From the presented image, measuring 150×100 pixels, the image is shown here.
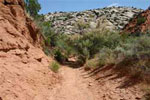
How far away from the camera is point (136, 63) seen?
9094 mm

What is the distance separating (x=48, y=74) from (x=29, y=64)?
117 cm

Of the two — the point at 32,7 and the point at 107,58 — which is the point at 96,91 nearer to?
the point at 107,58

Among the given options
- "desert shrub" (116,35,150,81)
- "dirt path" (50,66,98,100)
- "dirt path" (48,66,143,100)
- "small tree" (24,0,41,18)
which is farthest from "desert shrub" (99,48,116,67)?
"small tree" (24,0,41,18)

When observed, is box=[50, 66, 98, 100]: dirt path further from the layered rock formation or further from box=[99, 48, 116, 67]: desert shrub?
the layered rock formation

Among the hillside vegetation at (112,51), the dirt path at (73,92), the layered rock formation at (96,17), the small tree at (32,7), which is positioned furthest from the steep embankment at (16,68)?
the layered rock formation at (96,17)

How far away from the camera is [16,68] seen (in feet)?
26.8

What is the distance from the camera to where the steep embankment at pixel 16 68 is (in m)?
6.76

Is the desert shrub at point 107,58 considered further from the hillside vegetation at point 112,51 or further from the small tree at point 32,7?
the small tree at point 32,7

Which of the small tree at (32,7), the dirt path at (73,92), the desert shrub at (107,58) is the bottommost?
the dirt path at (73,92)

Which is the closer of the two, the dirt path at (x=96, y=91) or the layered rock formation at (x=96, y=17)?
the dirt path at (x=96, y=91)

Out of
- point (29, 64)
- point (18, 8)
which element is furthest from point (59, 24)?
point (29, 64)

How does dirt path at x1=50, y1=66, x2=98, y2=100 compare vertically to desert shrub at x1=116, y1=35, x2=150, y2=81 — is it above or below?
below

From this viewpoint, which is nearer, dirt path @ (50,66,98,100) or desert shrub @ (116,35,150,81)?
dirt path @ (50,66,98,100)

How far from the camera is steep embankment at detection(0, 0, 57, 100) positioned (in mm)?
6762
